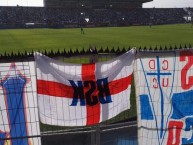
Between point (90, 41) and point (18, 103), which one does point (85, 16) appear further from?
point (18, 103)

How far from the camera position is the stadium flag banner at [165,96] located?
506 centimetres

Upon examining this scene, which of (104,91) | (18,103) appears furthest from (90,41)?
(18,103)

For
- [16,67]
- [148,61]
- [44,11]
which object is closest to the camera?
[16,67]

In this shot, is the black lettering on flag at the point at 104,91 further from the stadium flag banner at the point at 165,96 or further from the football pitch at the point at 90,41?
the football pitch at the point at 90,41

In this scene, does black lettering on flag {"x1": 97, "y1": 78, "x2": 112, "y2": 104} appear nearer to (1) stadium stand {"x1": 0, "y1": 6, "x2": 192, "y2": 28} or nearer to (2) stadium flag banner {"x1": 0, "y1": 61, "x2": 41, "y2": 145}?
(2) stadium flag banner {"x1": 0, "y1": 61, "x2": 41, "y2": 145}

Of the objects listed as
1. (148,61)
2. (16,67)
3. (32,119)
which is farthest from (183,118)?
(16,67)

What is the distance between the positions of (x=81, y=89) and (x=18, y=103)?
92cm

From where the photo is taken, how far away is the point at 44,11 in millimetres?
91125

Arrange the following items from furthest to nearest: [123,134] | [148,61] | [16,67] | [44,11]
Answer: [44,11] → [123,134] → [148,61] → [16,67]

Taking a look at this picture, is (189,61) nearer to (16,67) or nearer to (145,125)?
Result: (145,125)

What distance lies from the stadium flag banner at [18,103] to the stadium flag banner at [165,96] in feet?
5.20

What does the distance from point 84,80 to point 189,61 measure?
1.67 meters

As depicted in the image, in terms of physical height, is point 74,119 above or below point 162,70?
below

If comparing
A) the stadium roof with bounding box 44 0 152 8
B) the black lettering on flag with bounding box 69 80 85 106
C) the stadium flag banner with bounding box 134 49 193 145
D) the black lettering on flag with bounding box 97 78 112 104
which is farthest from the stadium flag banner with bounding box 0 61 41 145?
the stadium roof with bounding box 44 0 152 8
